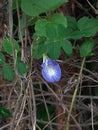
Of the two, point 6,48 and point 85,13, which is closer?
point 6,48

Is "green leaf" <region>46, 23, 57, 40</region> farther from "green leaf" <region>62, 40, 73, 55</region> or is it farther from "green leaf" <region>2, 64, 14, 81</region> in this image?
"green leaf" <region>2, 64, 14, 81</region>

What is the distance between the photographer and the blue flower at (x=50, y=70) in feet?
3.07

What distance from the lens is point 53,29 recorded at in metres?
0.86

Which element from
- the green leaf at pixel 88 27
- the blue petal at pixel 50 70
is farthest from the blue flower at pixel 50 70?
the green leaf at pixel 88 27

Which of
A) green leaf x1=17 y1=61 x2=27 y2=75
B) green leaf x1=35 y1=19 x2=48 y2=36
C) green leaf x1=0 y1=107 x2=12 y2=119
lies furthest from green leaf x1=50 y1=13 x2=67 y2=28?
green leaf x1=0 y1=107 x2=12 y2=119

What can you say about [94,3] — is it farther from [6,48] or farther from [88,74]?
[6,48]

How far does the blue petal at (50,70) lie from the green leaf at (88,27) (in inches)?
4.6

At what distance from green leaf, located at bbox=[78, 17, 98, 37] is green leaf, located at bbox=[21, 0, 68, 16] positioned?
Answer: 0.31 ft

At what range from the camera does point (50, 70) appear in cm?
94

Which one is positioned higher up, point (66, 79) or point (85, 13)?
→ point (85, 13)

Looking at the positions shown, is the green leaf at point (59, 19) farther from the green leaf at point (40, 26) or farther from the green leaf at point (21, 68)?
the green leaf at point (21, 68)

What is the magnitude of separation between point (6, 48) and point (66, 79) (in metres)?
0.23

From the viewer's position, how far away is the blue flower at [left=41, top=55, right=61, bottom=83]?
0.94 m

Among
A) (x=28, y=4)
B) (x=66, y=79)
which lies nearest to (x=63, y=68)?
(x=66, y=79)
